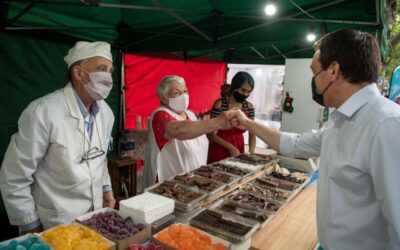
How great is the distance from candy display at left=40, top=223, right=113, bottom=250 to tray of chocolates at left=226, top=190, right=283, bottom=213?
1.14 metres

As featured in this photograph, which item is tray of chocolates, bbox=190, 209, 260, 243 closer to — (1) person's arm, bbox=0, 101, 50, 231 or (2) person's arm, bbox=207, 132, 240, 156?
(1) person's arm, bbox=0, 101, 50, 231

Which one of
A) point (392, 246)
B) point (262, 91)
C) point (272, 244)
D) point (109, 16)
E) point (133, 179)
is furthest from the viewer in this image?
point (262, 91)

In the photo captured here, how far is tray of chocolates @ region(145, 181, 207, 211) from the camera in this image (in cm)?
203

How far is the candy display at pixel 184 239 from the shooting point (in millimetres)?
1570

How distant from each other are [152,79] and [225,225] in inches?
195

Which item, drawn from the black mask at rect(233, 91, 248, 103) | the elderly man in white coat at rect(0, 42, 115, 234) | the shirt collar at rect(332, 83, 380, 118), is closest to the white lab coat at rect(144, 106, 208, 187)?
the elderly man in white coat at rect(0, 42, 115, 234)

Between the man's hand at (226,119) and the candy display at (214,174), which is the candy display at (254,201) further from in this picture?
the man's hand at (226,119)

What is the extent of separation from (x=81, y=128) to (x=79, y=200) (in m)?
0.58

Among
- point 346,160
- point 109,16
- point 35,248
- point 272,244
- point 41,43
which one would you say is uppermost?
point 109,16

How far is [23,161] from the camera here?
6.30 feet

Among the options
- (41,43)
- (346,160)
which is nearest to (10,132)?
(41,43)

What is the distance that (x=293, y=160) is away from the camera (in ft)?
12.0

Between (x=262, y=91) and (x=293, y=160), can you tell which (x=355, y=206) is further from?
(x=262, y=91)

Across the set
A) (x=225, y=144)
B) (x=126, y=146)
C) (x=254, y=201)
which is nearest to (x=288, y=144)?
(x=254, y=201)
